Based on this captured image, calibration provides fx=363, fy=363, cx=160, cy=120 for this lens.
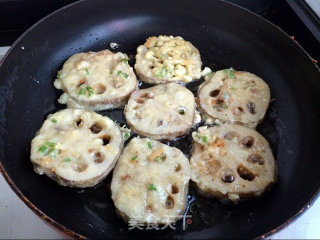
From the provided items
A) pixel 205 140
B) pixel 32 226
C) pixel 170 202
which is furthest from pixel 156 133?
pixel 32 226

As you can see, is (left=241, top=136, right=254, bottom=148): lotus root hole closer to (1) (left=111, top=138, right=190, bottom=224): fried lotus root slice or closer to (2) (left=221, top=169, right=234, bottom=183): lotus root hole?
(2) (left=221, top=169, right=234, bottom=183): lotus root hole

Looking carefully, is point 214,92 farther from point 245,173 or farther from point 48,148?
point 48,148

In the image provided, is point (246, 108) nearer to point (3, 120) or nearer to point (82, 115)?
point (82, 115)

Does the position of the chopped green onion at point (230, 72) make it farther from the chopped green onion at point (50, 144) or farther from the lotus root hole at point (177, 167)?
the chopped green onion at point (50, 144)

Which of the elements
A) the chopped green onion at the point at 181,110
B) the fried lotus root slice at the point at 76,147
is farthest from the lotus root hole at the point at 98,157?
the chopped green onion at the point at 181,110

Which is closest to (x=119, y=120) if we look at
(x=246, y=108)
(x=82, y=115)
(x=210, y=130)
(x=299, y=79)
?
(x=82, y=115)

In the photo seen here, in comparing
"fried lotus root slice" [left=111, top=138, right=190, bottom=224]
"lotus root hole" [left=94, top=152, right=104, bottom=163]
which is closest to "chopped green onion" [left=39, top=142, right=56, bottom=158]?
"lotus root hole" [left=94, top=152, right=104, bottom=163]
